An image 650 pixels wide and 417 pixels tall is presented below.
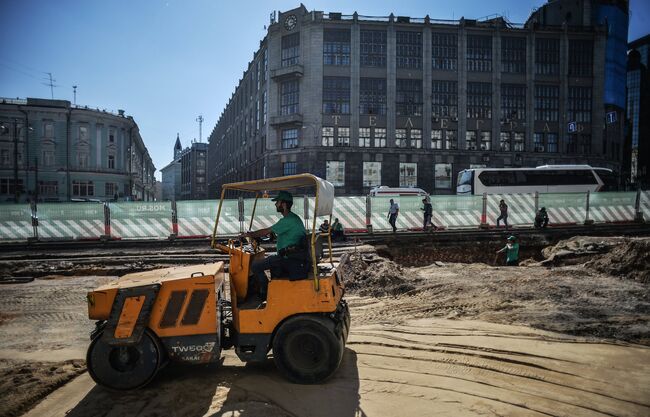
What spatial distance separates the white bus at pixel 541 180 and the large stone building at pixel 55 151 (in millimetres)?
47011

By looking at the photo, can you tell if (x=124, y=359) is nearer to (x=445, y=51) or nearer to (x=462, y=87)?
(x=462, y=87)

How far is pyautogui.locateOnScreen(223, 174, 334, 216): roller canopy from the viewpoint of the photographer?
5.00 meters

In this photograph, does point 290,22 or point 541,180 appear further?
point 290,22

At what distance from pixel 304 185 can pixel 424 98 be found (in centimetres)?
4468

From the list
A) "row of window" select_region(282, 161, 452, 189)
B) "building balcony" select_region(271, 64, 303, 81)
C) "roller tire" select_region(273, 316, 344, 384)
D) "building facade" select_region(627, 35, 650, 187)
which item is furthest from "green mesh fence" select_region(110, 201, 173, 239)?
"building facade" select_region(627, 35, 650, 187)

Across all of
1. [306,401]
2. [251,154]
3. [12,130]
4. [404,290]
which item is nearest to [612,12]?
[251,154]

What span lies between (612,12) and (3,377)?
76611 millimetres

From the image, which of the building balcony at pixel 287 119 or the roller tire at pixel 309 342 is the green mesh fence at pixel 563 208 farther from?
the building balcony at pixel 287 119

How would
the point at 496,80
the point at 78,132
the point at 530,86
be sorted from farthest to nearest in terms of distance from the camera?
the point at 78,132, the point at 530,86, the point at 496,80

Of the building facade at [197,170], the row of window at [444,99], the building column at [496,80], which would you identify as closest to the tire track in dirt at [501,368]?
the row of window at [444,99]

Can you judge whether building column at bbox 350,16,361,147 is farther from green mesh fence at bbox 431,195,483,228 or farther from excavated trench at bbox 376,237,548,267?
excavated trench at bbox 376,237,548,267

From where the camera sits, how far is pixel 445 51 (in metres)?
46.9

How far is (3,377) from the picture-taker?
512 cm

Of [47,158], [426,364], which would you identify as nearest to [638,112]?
[426,364]
